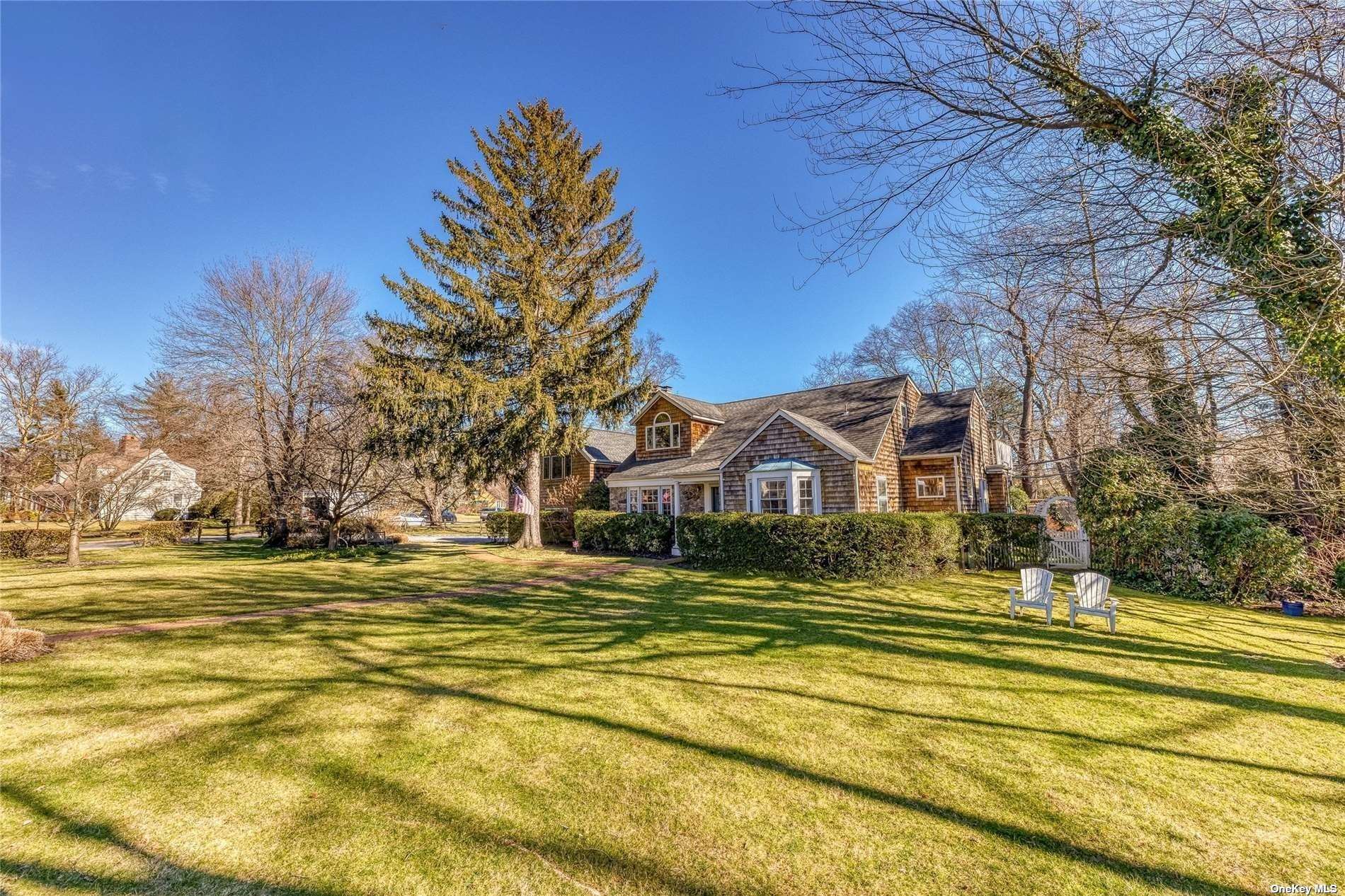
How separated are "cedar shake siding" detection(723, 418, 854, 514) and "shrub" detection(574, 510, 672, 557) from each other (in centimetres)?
253

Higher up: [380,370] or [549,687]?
[380,370]

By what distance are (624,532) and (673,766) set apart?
14.6 meters

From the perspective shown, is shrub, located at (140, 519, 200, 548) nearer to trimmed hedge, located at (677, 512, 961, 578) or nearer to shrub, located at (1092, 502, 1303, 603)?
trimmed hedge, located at (677, 512, 961, 578)

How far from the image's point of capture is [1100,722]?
4.38 metres

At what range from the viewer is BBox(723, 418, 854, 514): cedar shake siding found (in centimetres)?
1595

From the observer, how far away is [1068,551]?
47.1 ft

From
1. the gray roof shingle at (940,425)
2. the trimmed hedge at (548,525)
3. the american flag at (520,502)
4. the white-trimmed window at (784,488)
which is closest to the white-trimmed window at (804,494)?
the white-trimmed window at (784,488)

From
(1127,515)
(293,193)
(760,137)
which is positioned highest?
(293,193)

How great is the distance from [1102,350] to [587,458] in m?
21.2

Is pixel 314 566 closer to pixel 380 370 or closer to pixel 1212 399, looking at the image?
pixel 380 370

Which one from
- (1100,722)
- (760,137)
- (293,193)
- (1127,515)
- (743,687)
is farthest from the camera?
(293,193)

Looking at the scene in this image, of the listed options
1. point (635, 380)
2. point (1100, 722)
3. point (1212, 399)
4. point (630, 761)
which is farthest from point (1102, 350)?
point (635, 380)

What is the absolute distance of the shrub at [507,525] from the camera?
23438 millimetres

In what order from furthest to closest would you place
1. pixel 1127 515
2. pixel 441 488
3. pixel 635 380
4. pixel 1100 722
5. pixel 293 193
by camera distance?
pixel 635 380 → pixel 441 488 → pixel 293 193 → pixel 1127 515 → pixel 1100 722
